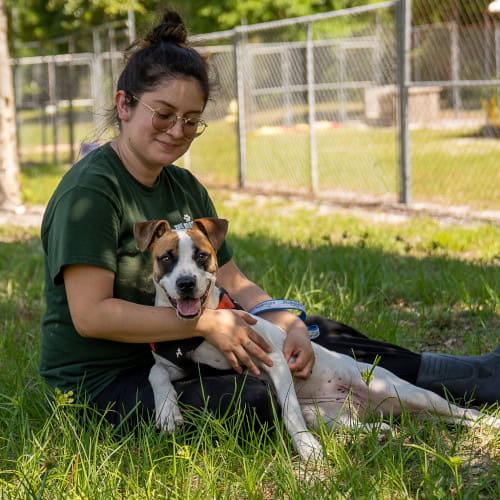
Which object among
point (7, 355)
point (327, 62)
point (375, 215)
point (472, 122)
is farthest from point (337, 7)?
point (7, 355)

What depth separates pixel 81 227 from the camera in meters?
3.11

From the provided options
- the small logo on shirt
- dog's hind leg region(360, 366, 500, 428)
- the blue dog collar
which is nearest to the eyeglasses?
the small logo on shirt

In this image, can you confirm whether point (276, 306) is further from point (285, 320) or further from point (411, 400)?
point (411, 400)

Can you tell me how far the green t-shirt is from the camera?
3.13m

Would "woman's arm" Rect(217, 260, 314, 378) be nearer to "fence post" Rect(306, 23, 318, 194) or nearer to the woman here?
the woman

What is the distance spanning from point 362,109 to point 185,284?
1665 centimetres

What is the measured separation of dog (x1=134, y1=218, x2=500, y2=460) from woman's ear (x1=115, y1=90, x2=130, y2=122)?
0.52m

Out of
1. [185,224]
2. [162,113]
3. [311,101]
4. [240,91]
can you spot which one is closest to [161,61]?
[162,113]

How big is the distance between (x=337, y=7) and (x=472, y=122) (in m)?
19.8

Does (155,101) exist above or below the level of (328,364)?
above

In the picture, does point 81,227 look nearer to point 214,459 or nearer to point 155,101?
point 155,101

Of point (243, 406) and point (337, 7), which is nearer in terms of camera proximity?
point (243, 406)

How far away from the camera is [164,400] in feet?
10.3

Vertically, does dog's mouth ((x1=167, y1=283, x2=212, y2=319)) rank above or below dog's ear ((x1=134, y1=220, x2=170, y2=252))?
below
